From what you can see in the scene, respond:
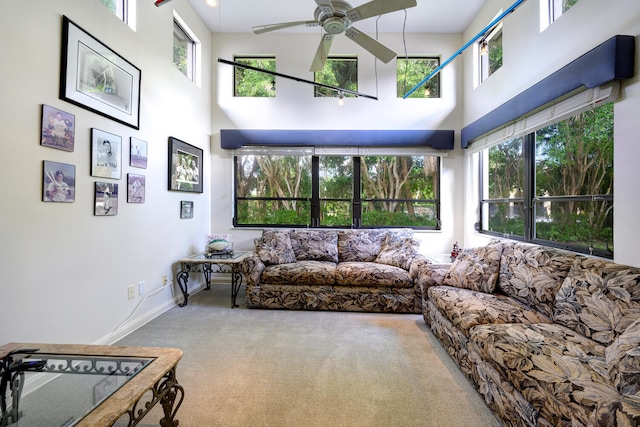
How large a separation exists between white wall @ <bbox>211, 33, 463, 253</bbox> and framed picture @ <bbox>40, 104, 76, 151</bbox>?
8.62ft

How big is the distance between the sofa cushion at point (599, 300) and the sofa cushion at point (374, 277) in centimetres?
160

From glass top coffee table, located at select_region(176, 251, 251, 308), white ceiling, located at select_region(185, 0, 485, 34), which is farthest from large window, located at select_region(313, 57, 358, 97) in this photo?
glass top coffee table, located at select_region(176, 251, 251, 308)

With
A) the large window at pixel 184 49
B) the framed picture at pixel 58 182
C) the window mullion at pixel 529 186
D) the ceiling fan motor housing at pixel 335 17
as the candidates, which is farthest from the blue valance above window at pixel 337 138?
the framed picture at pixel 58 182

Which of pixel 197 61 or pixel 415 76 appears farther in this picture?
pixel 415 76

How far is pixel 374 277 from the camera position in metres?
3.54

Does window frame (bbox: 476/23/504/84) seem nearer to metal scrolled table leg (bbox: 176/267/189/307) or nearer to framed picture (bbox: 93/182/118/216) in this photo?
framed picture (bbox: 93/182/118/216)

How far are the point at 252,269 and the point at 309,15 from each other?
363 centimetres

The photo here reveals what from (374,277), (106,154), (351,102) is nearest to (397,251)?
(374,277)

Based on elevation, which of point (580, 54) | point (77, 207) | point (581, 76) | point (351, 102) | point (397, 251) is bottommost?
point (397, 251)

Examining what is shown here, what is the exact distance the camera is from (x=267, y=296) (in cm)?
357

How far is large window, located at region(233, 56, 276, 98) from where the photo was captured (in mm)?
4688

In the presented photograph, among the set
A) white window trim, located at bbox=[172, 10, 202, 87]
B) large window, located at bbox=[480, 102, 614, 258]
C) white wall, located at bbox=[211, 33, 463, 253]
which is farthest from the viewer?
white wall, located at bbox=[211, 33, 463, 253]

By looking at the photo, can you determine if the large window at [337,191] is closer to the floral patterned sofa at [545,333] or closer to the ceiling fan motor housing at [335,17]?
the floral patterned sofa at [545,333]

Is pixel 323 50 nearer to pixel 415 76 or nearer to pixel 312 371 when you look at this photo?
pixel 415 76
